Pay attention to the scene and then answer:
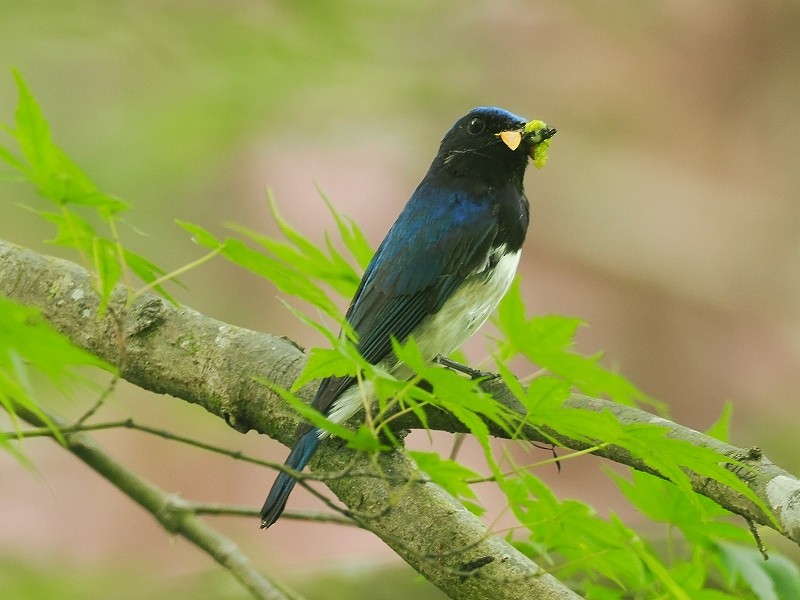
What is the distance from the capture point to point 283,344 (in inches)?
73.6

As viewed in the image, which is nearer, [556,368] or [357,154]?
[556,368]

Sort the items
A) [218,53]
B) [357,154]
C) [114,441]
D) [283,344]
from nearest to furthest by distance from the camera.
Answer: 1. [283,344]
2. [218,53]
3. [114,441]
4. [357,154]

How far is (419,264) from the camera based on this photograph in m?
2.27

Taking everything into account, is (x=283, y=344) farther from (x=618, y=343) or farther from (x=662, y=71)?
(x=662, y=71)

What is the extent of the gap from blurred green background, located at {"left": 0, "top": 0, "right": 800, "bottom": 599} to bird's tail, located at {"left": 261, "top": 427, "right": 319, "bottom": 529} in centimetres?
125

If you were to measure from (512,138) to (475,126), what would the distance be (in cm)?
16

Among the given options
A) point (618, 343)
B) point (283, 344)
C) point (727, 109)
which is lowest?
point (618, 343)

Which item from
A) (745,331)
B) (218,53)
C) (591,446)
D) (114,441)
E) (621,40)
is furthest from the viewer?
(621,40)

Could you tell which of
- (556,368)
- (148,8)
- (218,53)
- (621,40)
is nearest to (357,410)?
(556,368)

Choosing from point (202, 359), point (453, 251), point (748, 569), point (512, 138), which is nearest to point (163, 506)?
point (202, 359)

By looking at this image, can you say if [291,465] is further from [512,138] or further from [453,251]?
[512,138]

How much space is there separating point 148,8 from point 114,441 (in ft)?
7.95

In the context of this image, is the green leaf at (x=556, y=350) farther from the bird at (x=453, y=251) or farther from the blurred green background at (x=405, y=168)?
the blurred green background at (x=405, y=168)

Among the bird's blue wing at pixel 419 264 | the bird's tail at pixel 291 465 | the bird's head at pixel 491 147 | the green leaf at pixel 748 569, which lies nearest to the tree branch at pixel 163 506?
the bird's tail at pixel 291 465
